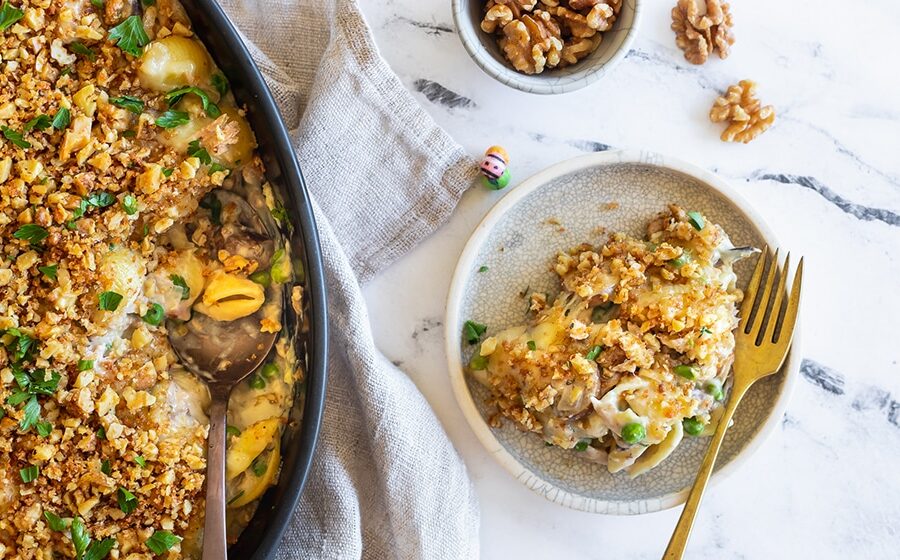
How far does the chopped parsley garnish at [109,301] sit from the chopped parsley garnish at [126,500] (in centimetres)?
35

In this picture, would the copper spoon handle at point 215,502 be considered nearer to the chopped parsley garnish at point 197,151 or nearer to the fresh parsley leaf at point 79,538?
the fresh parsley leaf at point 79,538

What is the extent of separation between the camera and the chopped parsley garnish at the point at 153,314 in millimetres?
1809

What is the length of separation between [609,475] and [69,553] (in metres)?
1.22

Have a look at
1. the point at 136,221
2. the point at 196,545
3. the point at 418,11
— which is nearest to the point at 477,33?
the point at 418,11

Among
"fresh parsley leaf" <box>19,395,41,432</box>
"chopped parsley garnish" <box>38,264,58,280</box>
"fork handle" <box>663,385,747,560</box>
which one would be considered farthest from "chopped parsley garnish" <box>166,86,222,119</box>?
"fork handle" <box>663,385,747,560</box>

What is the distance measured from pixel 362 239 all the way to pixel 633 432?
0.79 metres

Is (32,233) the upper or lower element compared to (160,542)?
upper

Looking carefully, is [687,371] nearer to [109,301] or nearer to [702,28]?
[702,28]

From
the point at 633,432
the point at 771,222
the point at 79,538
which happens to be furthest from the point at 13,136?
the point at 771,222

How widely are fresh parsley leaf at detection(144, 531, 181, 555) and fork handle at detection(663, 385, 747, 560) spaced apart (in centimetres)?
114

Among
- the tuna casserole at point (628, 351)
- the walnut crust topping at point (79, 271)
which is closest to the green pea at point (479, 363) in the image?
the tuna casserole at point (628, 351)

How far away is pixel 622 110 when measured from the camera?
229 centimetres

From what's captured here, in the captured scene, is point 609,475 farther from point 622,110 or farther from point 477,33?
point 477,33

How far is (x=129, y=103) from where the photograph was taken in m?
1.76
